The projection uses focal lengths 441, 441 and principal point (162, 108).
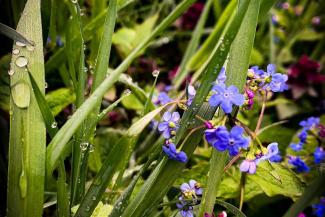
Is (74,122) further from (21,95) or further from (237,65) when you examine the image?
(237,65)

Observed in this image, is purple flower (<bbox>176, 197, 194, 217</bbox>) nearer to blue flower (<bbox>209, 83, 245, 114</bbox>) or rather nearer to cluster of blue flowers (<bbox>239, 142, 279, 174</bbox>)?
cluster of blue flowers (<bbox>239, 142, 279, 174</bbox>)

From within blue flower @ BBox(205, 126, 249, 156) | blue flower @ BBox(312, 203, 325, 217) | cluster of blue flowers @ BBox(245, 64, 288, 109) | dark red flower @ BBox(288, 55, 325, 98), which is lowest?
blue flower @ BBox(312, 203, 325, 217)

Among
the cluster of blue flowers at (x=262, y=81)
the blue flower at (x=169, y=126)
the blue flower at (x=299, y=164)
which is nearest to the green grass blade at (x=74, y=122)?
the blue flower at (x=169, y=126)

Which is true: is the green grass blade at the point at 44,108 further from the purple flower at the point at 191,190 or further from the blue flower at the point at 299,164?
the blue flower at the point at 299,164

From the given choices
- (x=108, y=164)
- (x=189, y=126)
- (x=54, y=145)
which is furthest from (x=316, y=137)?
(x=54, y=145)

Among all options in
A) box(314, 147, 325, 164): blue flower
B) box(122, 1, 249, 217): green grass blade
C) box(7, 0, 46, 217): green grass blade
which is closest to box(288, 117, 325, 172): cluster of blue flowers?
box(314, 147, 325, 164): blue flower
